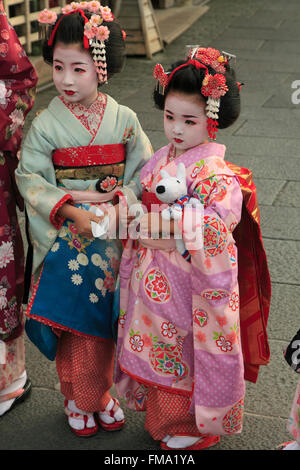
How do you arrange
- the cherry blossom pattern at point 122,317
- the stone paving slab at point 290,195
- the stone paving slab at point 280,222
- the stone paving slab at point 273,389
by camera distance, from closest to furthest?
the cherry blossom pattern at point 122,317 < the stone paving slab at point 273,389 < the stone paving slab at point 280,222 < the stone paving slab at point 290,195

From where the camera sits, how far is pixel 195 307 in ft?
8.58

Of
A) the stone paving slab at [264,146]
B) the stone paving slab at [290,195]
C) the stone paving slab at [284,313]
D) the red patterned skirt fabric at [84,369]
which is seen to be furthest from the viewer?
the stone paving slab at [264,146]

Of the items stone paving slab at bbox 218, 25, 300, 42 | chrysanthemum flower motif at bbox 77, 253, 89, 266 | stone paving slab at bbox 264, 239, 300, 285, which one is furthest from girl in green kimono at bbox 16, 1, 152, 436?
stone paving slab at bbox 218, 25, 300, 42

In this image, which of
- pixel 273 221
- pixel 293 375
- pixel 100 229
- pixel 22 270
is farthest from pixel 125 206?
pixel 273 221

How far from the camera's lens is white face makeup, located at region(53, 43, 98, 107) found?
2658 mm

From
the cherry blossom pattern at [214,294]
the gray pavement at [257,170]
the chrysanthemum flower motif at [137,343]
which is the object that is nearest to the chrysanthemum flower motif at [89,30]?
the cherry blossom pattern at [214,294]

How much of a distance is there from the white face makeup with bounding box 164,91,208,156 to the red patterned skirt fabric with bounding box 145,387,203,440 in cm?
97

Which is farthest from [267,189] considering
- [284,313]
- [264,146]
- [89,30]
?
[89,30]

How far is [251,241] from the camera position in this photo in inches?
109

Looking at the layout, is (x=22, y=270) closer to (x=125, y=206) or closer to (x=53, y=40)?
(x=125, y=206)

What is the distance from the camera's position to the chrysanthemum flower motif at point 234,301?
2615mm

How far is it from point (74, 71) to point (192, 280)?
2.95 feet

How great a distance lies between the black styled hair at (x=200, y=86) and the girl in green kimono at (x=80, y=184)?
28cm

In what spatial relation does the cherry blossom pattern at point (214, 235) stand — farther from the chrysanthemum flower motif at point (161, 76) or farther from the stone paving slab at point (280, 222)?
the stone paving slab at point (280, 222)
